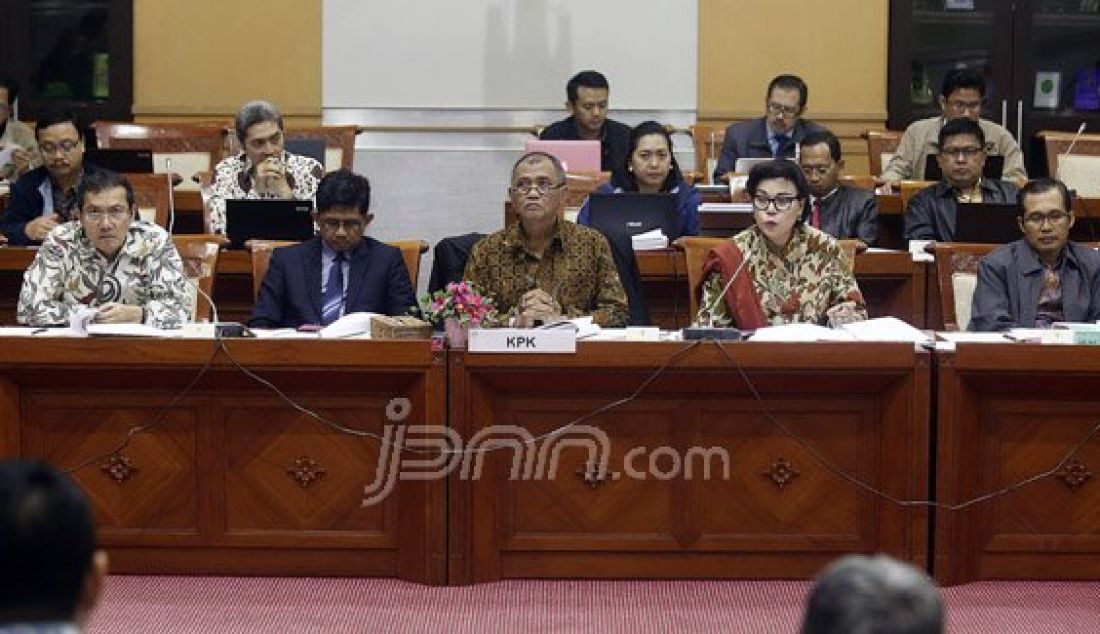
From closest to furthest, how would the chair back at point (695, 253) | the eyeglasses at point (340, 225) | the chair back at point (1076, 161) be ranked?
the eyeglasses at point (340, 225), the chair back at point (695, 253), the chair back at point (1076, 161)

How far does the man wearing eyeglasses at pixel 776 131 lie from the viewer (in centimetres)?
862

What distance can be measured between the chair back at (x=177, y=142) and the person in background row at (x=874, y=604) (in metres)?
7.00

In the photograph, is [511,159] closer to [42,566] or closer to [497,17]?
[497,17]

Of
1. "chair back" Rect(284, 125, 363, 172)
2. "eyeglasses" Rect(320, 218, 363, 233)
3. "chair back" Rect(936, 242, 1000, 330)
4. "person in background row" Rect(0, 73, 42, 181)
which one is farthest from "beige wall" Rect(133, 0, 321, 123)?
"chair back" Rect(936, 242, 1000, 330)

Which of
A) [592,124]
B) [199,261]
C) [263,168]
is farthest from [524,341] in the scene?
[592,124]

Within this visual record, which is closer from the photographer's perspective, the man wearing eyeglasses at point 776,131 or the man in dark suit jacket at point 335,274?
the man in dark suit jacket at point 335,274

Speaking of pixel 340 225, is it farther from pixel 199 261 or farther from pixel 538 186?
pixel 538 186

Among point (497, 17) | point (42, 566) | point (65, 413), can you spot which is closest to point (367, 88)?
point (497, 17)

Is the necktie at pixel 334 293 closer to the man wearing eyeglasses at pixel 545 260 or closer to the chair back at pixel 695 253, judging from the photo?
the man wearing eyeglasses at pixel 545 260

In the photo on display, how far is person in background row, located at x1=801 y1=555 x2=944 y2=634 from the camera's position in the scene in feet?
5.66

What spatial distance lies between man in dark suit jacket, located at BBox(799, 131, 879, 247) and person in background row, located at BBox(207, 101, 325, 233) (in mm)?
1838

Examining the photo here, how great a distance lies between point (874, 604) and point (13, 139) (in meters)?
7.53

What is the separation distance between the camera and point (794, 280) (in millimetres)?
5633

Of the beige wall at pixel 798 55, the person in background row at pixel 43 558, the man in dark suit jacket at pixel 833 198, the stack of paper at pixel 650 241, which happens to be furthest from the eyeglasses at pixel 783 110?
the person in background row at pixel 43 558
